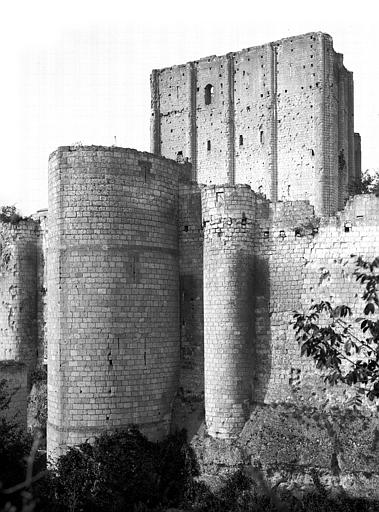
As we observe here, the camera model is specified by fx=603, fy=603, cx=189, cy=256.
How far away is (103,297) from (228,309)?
3.11 meters

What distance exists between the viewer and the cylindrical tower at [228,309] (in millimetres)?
14953

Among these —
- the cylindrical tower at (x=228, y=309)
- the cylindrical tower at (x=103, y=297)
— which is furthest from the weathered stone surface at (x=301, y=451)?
the cylindrical tower at (x=103, y=297)

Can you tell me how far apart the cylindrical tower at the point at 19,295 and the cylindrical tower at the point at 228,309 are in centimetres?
752

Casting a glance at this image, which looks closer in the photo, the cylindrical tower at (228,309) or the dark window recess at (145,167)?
the cylindrical tower at (228,309)

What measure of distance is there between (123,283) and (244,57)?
26006 mm

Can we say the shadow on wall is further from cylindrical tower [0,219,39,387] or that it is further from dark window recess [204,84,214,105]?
dark window recess [204,84,214,105]

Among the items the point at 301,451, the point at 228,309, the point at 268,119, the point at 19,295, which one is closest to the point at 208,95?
the point at 268,119

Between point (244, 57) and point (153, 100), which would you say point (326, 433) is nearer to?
point (244, 57)

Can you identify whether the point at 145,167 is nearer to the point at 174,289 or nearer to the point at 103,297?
the point at 174,289

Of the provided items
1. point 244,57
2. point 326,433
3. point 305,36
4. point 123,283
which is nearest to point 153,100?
point 244,57

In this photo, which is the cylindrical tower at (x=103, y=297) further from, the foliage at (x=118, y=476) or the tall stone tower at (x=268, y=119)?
the tall stone tower at (x=268, y=119)

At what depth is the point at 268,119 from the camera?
36.1m

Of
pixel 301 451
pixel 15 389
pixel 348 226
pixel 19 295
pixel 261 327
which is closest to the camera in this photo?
pixel 301 451

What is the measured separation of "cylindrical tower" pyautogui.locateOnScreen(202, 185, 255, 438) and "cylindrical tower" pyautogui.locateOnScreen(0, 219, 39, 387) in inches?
296
